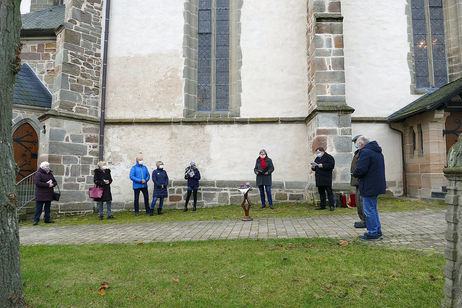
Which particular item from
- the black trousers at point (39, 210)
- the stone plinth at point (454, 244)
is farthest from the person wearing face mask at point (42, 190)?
the stone plinth at point (454, 244)

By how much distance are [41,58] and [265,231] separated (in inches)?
Result: 447

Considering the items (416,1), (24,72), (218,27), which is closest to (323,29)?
(218,27)

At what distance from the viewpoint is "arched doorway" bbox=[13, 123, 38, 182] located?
10250mm

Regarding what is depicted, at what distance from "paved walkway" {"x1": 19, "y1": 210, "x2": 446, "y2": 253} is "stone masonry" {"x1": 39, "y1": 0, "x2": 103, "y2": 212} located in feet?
7.88

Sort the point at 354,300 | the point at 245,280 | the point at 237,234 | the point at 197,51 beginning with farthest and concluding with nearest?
the point at 197,51 < the point at 237,234 < the point at 245,280 < the point at 354,300

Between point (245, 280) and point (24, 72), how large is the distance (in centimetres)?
1235

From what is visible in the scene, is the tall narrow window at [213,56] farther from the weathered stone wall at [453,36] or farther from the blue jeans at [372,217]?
the weathered stone wall at [453,36]

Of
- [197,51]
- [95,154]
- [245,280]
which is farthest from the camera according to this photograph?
[197,51]

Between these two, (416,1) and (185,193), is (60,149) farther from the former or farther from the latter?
(416,1)

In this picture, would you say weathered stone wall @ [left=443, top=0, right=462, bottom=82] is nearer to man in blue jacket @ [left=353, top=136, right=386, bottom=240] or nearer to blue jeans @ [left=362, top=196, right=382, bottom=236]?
man in blue jacket @ [left=353, top=136, right=386, bottom=240]

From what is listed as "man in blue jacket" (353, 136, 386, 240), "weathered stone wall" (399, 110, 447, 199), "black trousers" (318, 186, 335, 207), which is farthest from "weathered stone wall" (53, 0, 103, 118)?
"weathered stone wall" (399, 110, 447, 199)

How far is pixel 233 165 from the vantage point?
10164 millimetres

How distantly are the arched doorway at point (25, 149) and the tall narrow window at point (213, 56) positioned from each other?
6.18 metres

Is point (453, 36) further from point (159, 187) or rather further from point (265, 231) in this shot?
point (159, 187)
